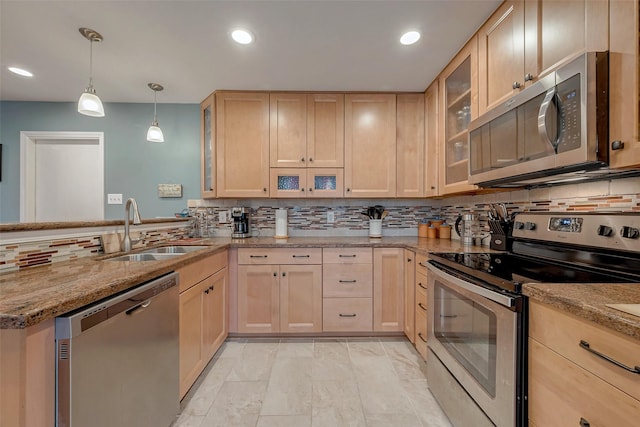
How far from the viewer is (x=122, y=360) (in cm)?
100

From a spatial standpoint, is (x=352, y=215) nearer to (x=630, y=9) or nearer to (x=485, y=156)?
(x=485, y=156)

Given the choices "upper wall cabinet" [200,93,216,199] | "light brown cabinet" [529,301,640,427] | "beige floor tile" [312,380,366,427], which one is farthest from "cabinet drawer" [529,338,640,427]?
"upper wall cabinet" [200,93,216,199]

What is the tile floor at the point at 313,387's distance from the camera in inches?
56.7

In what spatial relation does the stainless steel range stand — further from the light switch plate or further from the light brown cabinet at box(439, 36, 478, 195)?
the light switch plate

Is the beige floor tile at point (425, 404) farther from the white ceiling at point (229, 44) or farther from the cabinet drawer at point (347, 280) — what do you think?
the white ceiling at point (229, 44)


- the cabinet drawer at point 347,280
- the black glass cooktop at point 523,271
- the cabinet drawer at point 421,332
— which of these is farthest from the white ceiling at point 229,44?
the cabinet drawer at point 421,332

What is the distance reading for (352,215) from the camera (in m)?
2.84

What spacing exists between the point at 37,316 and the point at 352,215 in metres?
2.43

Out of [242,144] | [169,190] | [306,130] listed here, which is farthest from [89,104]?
Result: [306,130]

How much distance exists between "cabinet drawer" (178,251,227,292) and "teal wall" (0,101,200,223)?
1.14m

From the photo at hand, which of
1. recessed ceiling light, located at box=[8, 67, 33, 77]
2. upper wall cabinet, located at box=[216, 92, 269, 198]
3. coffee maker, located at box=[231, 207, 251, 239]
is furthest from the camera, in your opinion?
coffee maker, located at box=[231, 207, 251, 239]

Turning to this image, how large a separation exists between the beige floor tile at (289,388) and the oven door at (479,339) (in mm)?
846

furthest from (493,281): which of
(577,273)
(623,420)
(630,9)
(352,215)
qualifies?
(352,215)

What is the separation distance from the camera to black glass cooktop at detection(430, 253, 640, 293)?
0.96 metres
